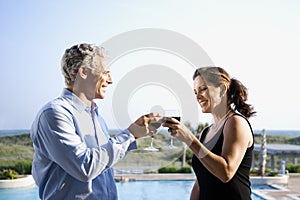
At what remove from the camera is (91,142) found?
4.17 feet

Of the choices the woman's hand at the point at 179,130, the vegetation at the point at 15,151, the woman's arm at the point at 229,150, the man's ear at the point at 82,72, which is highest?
the man's ear at the point at 82,72

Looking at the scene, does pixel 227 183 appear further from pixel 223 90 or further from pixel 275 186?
pixel 275 186

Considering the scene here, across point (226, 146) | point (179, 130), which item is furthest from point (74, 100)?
point (226, 146)

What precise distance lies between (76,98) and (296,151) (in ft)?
36.7

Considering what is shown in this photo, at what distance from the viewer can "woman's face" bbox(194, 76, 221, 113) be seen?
1.65m

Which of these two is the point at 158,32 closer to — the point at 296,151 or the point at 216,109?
the point at 216,109

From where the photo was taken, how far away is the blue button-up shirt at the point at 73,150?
1171mm

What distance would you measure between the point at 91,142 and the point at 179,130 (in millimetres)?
299

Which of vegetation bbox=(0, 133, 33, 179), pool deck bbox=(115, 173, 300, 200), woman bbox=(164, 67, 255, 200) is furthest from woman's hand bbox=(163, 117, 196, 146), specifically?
vegetation bbox=(0, 133, 33, 179)

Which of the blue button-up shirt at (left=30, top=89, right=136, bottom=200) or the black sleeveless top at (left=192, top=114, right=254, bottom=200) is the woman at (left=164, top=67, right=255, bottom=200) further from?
the blue button-up shirt at (left=30, top=89, right=136, bottom=200)

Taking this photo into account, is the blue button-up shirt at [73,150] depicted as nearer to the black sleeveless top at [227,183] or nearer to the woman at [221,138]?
the woman at [221,138]

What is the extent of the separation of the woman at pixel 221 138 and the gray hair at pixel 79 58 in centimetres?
31

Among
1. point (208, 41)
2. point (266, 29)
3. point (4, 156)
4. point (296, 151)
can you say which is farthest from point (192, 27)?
point (4, 156)

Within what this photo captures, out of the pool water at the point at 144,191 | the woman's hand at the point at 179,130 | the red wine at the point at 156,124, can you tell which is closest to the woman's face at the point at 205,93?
the woman's hand at the point at 179,130
